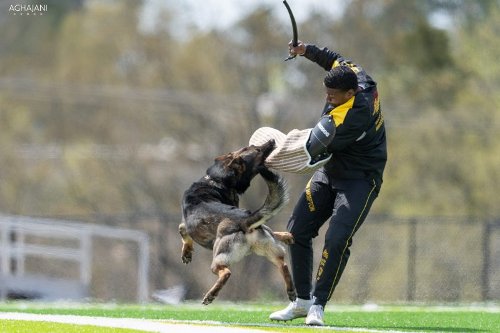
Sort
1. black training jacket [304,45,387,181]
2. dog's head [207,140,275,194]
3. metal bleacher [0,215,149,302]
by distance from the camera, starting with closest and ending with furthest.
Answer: black training jacket [304,45,387,181] → dog's head [207,140,275,194] → metal bleacher [0,215,149,302]

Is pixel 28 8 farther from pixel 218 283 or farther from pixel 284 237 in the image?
pixel 218 283

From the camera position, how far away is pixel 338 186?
8695 mm

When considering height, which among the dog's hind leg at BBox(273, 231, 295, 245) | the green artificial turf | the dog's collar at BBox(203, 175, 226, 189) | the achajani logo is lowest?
the green artificial turf

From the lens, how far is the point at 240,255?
849 cm

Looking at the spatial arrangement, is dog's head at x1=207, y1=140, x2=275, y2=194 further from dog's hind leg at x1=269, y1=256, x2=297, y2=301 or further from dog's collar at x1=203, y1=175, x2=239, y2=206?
dog's hind leg at x1=269, y1=256, x2=297, y2=301

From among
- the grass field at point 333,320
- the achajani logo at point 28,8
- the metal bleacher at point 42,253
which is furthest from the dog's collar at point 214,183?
A: the achajani logo at point 28,8

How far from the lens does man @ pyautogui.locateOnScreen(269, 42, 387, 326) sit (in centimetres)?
844

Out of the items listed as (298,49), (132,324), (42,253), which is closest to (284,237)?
(132,324)

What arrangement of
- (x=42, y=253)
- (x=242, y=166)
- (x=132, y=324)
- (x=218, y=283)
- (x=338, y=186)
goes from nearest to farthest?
(x=132, y=324) < (x=218, y=283) < (x=338, y=186) < (x=242, y=166) < (x=42, y=253)

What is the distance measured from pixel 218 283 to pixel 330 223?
39.6 inches

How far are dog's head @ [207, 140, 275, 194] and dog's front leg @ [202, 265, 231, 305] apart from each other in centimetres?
88

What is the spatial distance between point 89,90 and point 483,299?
20.3 metres

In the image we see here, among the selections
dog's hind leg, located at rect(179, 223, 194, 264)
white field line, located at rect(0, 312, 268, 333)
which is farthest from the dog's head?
white field line, located at rect(0, 312, 268, 333)

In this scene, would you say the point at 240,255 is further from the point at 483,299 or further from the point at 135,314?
the point at 483,299
